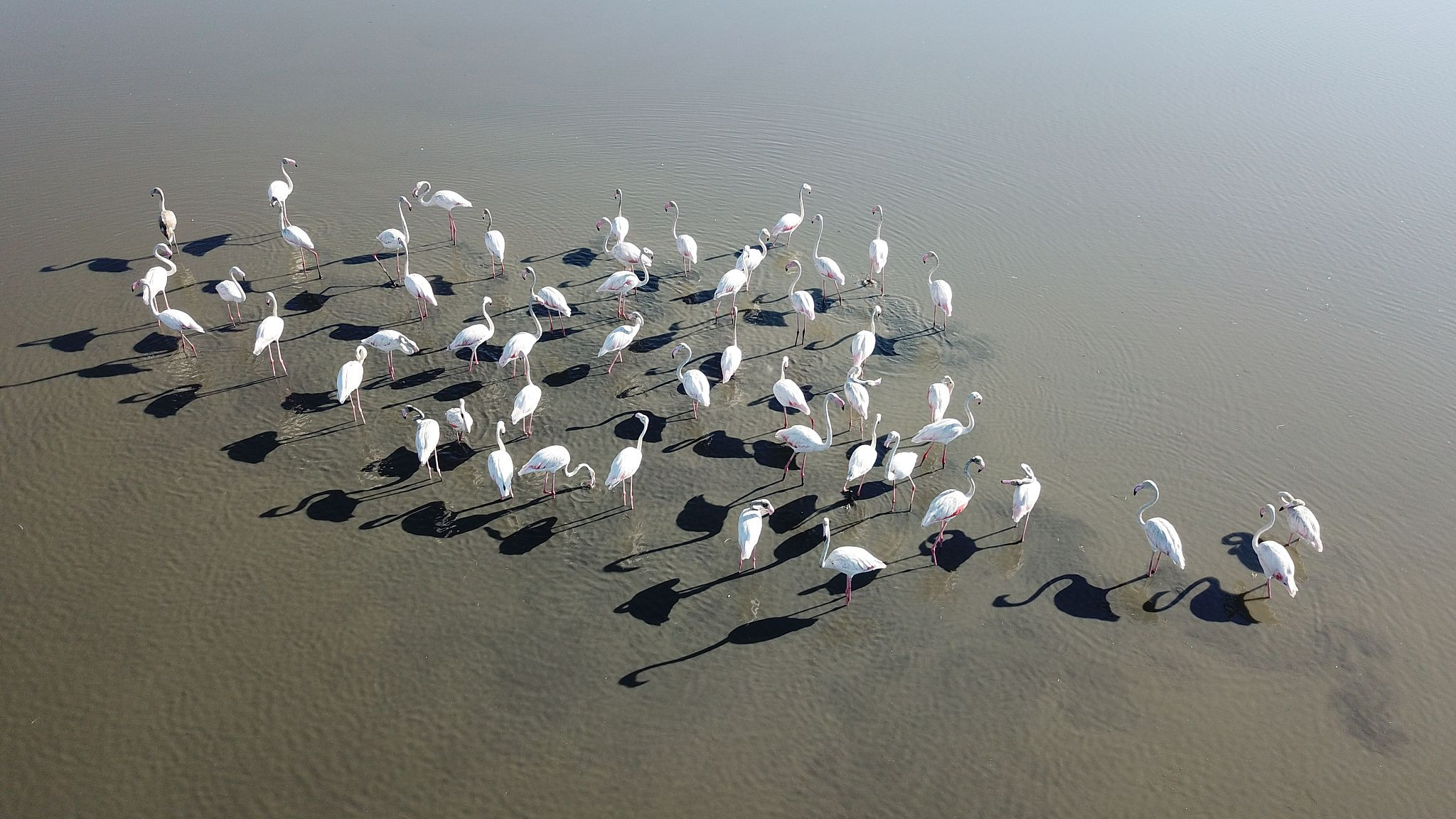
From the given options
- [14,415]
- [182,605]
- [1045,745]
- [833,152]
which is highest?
[833,152]

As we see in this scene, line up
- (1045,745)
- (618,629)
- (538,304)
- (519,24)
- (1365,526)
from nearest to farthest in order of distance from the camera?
(1045,745)
(618,629)
(1365,526)
(538,304)
(519,24)

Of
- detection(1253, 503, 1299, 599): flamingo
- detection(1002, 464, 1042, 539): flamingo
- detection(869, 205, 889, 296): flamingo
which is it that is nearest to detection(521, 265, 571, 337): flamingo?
detection(869, 205, 889, 296): flamingo

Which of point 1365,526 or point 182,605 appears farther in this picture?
point 1365,526

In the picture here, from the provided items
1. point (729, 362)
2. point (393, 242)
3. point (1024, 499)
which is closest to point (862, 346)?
point (729, 362)

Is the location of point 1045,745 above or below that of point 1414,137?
below

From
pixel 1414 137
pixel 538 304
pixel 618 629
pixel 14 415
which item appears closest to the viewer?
pixel 618 629

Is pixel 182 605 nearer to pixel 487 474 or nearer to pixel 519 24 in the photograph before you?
pixel 487 474

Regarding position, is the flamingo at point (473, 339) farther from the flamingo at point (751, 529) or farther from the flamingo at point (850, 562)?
the flamingo at point (850, 562)

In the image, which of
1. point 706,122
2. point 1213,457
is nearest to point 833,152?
point 706,122
